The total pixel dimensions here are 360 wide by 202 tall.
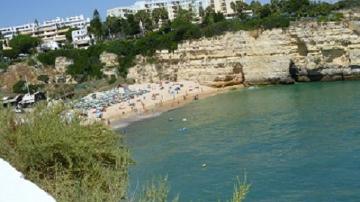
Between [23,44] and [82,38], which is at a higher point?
[23,44]

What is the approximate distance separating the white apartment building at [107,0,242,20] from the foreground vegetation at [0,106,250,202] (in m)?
94.2

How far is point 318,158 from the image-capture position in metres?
25.4

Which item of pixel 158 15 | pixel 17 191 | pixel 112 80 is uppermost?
pixel 158 15

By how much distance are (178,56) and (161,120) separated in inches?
787

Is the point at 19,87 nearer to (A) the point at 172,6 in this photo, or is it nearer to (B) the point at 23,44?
(B) the point at 23,44

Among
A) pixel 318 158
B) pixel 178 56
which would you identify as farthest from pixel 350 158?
pixel 178 56

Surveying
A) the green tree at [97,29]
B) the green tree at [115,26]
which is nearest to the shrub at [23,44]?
the green tree at [97,29]

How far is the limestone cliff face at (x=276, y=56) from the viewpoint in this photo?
175ft

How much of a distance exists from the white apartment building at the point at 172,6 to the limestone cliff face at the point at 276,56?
1791 inches

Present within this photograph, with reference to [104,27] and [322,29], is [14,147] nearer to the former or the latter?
[322,29]

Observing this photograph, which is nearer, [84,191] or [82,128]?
[84,191]

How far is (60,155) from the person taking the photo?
33.1ft

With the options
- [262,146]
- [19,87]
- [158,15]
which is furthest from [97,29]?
[262,146]

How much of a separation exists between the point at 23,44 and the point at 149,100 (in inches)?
1445
